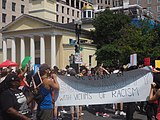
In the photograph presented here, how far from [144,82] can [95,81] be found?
4.47 feet

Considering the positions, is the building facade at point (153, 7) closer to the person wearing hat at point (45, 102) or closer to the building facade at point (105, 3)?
the building facade at point (105, 3)

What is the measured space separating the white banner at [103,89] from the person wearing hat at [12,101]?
3537 mm

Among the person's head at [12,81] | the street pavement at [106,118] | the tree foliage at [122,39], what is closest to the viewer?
the person's head at [12,81]

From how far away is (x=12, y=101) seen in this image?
4.84m

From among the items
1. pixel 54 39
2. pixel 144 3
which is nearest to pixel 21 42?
pixel 54 39

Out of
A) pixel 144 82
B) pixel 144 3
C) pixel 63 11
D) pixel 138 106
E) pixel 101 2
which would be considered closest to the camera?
pixel 144 82

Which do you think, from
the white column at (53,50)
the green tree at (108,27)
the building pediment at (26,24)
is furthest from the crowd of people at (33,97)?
the green tree at (108,27)

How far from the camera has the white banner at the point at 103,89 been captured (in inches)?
342

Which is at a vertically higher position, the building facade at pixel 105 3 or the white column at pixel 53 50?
the building facade at pixel 105 3

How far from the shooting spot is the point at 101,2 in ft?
382

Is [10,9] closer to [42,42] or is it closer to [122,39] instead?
[42,42]

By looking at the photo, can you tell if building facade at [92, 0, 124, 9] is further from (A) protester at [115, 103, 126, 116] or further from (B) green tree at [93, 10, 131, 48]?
(A) protester at [115, 103, 126, 116]

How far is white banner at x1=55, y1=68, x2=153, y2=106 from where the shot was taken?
870 cm

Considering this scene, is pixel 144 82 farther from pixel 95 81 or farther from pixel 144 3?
pixel 144 3
